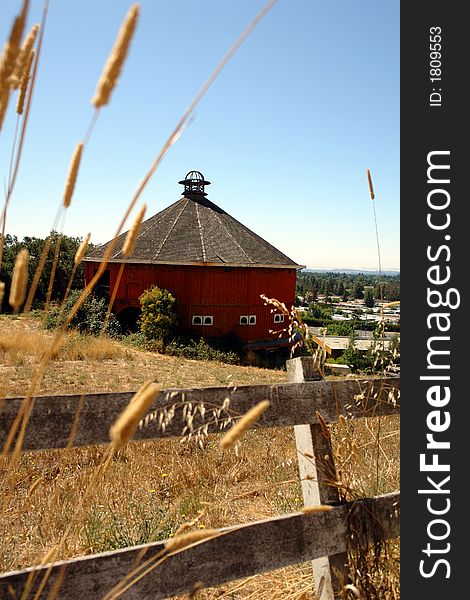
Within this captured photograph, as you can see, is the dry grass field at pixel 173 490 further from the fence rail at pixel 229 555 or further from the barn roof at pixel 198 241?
the barn roof at pixel 198 241

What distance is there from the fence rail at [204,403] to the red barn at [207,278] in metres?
18.6

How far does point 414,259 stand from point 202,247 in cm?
2022

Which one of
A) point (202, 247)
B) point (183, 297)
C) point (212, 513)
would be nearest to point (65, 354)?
point (183, 297)

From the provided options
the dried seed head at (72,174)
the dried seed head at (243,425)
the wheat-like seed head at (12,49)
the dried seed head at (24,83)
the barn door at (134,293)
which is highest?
the barn door at (134,293)

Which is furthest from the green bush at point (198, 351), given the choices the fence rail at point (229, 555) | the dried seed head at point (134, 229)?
the dried seed head at point (134, 229)

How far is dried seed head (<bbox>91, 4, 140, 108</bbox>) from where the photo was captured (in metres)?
0.68

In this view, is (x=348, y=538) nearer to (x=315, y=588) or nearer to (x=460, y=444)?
(x=315, y=588)

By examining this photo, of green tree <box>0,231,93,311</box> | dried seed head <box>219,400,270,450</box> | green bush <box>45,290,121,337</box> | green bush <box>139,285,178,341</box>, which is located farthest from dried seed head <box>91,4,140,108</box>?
green tree <box>0,231,93,311</box>

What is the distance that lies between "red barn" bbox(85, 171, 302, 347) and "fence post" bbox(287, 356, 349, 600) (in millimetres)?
18571

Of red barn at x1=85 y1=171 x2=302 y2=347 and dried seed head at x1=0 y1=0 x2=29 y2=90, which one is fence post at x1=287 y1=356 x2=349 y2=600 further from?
red barn at x1=85 y1=171 x2=302 y2=347

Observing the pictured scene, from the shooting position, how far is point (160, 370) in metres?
14.5

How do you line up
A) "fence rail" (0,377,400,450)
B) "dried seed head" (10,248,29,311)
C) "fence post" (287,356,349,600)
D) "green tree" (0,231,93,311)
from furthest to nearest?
"green tree" (0,231,93,311), "fence post" (287,356,349,600), "fence rail" (0,377,400,450), "dried seed head" (10,248,29,311)

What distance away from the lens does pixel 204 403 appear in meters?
2.04

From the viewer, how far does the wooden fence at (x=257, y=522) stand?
158 cm
